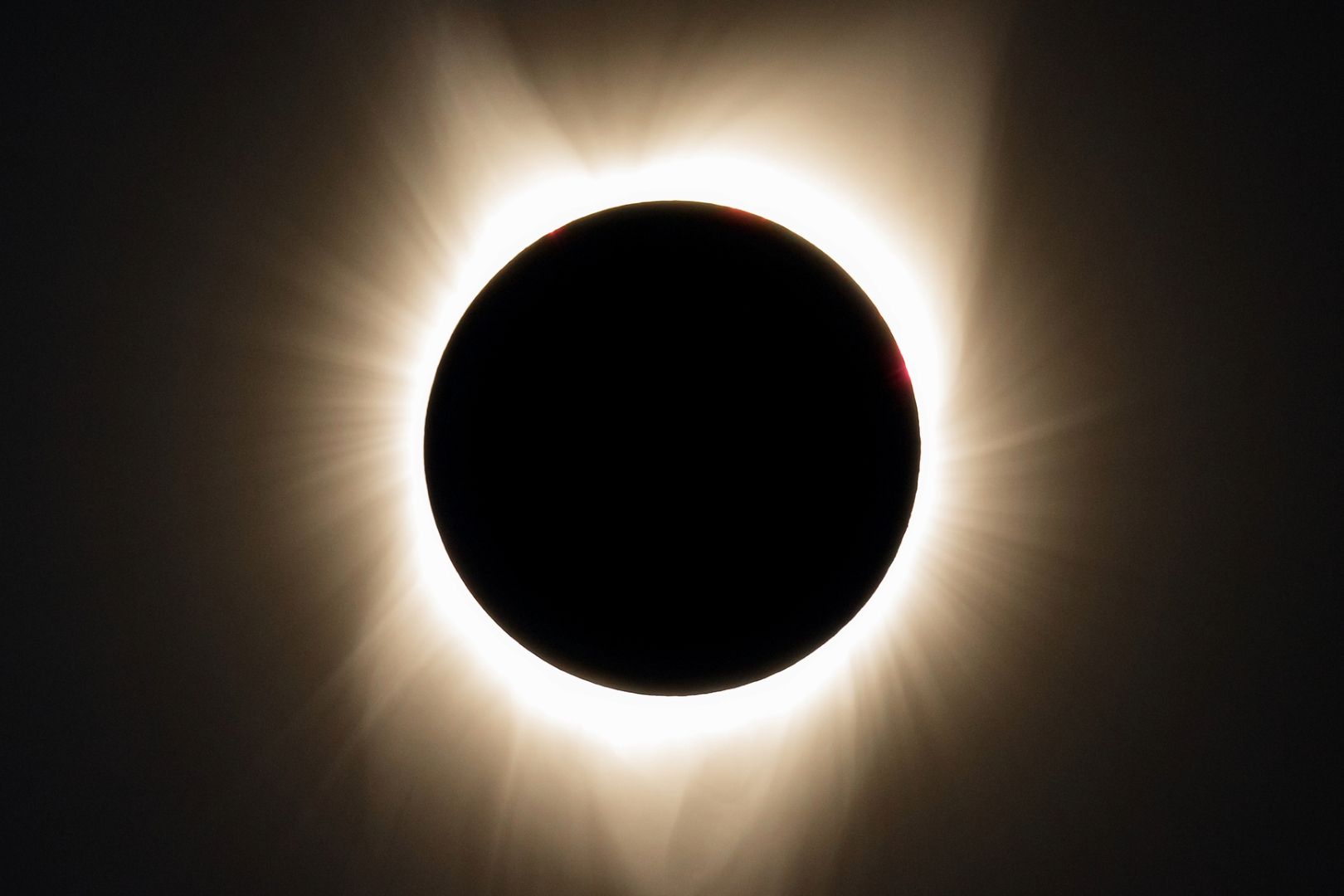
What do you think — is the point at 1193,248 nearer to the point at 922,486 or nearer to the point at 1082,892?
the point at 922,486

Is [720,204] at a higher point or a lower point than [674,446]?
higher

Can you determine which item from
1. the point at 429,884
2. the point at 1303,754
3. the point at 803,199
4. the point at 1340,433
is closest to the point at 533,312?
the point at 803,199

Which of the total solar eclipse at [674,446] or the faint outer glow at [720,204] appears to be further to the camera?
the faint outer glow at [720,204]

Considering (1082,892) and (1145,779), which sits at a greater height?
(1145,779)

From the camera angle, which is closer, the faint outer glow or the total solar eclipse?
the total solar eclipse
